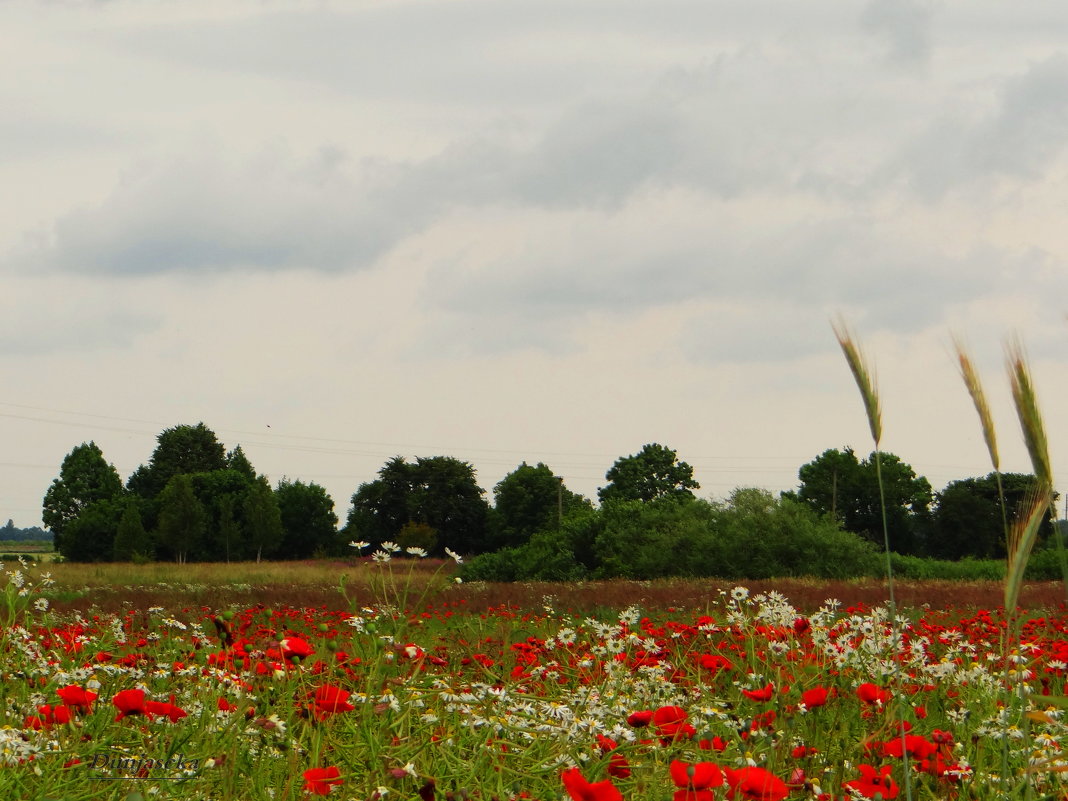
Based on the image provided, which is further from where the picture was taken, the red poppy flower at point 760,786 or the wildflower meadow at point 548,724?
the wildflower meadow at point 548,724

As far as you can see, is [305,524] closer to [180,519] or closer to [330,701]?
[180,519]

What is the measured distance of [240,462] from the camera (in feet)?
250

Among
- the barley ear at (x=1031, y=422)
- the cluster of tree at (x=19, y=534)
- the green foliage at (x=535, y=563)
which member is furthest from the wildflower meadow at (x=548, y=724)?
the cluster of tree at (x=19, y=534)

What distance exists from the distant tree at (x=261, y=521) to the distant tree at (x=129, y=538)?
5779mm

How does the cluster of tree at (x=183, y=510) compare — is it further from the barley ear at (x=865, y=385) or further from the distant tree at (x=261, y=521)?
the barley ear at (x=865, y=385)

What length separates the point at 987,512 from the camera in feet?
210

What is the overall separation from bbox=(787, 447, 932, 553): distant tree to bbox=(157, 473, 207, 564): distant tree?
35.4 meters

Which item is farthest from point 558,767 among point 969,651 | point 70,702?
point 969,651

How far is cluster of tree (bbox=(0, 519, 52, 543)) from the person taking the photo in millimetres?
179250

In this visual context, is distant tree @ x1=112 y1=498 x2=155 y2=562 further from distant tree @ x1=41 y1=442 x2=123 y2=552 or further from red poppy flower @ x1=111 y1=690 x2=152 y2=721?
red poppy flower @ x1=111 y1=690 x2=152 y2=721

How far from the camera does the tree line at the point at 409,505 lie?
60.0 meters

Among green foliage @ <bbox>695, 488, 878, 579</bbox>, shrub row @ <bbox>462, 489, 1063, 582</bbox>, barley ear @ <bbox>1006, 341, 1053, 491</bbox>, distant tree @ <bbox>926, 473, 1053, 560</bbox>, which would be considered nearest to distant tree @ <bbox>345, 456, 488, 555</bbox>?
distant tree @ <bbox>926, 473, 1053, 560</bbox>

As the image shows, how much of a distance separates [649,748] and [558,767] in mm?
309

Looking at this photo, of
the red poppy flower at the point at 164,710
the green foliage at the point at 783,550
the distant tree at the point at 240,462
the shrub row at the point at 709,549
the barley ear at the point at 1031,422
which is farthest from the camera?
the distant tree at the point at 240,462
